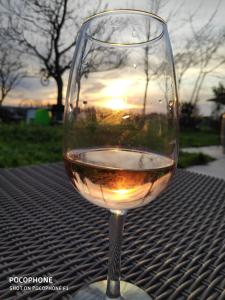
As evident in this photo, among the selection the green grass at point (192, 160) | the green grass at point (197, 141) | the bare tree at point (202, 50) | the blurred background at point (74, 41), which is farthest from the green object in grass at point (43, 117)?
the green grass at point (192, 160)

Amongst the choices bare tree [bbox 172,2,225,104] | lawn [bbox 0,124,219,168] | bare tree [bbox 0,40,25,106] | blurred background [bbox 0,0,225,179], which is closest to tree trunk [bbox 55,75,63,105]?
blurred background [bbox 0,0,225,179]

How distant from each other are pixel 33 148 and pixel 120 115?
415 cm

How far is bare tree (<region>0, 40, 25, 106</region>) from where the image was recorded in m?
12.4

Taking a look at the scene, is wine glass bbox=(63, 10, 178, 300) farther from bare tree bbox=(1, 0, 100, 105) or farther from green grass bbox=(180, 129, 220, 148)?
bare tree bbox=(1, 0, 100, 105)

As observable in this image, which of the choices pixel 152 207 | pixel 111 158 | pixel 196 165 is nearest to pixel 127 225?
pixel 152 207

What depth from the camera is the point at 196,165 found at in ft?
13.2

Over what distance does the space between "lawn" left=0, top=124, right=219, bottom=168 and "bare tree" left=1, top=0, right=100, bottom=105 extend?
548cm

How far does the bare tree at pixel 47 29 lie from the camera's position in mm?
10359

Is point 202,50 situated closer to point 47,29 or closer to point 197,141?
point 197,141

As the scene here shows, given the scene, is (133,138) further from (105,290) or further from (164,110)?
(105,290)

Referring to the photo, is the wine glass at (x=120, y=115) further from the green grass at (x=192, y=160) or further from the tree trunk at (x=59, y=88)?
the tree trunk at (x=59, y=88)

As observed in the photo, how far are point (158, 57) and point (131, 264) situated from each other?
34 cm

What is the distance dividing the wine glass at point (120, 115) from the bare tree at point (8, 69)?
41.2 feet

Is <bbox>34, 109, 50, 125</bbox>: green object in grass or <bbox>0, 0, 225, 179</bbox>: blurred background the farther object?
<bbox>34, 109, 50, 125</bbox>: green object in grass
